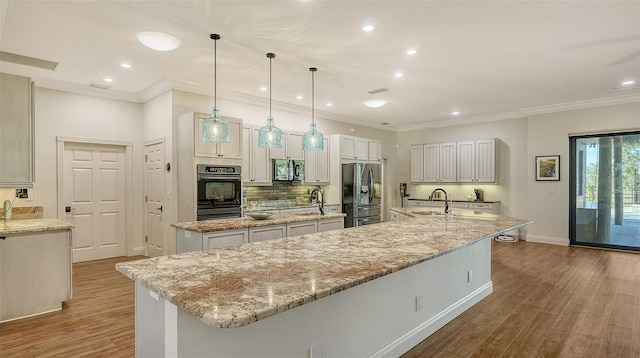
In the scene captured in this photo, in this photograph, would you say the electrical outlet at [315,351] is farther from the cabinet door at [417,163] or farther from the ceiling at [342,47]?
the cabinet door at [417,163]

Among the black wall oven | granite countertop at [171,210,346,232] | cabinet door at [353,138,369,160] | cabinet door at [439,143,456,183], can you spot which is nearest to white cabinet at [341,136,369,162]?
cabinet door at [353,138,369,160]

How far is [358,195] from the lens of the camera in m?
7.00

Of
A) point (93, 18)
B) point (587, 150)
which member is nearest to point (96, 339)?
point (93, 18)

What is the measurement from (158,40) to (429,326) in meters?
3.88

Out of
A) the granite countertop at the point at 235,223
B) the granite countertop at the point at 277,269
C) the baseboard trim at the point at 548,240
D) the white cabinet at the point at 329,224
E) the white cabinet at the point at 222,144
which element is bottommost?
the baseboard trim at the point at 548,240

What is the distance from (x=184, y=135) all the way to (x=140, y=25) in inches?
77.9

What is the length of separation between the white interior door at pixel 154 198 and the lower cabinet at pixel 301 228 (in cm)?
240

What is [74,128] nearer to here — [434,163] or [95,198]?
[95,198]

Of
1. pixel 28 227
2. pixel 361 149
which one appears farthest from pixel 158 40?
pixel 361 149

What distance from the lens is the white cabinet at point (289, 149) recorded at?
6.30 metres

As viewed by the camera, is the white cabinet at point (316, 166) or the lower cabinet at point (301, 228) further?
the white cabinet at point (316, 166)

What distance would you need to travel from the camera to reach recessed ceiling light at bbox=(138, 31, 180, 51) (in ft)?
11.5

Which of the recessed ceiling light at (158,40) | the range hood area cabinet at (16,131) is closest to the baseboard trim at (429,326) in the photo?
the recessed ceiling light at (158,40)

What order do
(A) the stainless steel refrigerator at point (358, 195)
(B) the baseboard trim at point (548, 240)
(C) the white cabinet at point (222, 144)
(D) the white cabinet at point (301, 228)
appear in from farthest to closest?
(A) the stainless steel refrigerator at point (358, 195), (B) the baseboard trim at point (548, 240), (C) the white cabinet at point (222, 144), (D) the white cabinet at point (301, 228)
